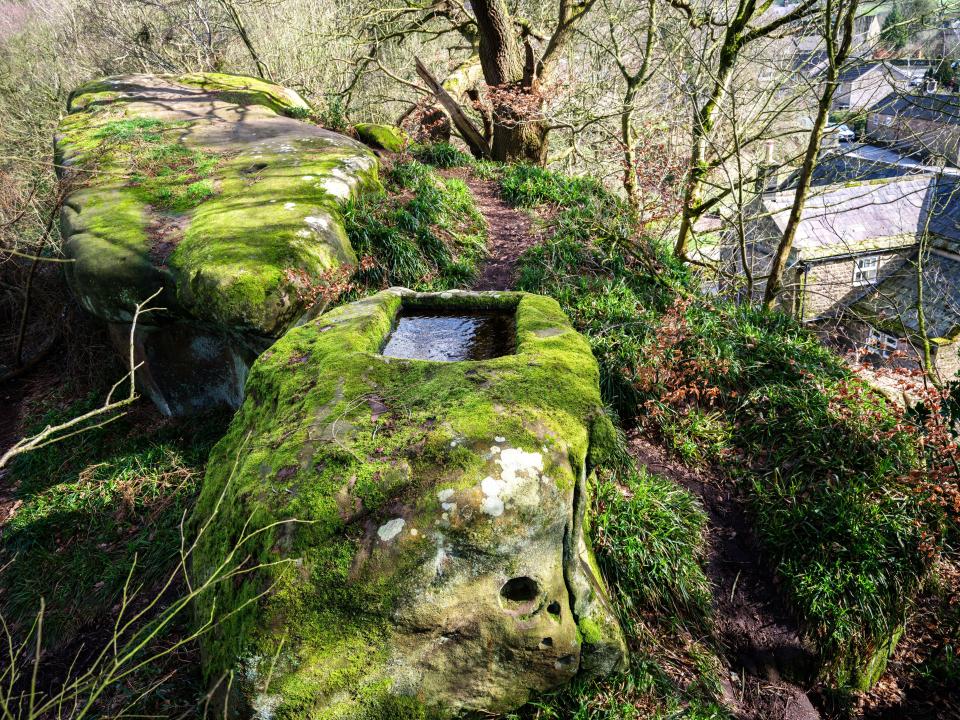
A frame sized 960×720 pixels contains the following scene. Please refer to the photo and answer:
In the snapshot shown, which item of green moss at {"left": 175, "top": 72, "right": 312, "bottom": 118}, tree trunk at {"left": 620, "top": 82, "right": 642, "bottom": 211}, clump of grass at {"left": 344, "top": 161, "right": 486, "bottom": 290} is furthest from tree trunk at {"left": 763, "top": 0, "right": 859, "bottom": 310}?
green moss at {"left": 175, "top": 72, "right": 312, "bottom": 118}

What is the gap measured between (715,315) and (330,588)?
5304 mm

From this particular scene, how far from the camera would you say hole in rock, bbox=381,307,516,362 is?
3979mm

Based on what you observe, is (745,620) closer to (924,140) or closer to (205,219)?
(205,219)

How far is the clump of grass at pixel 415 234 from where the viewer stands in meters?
6.40

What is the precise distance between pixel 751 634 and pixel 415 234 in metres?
5.37

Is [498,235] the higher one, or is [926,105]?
[926,105]

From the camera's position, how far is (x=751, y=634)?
3914 mm

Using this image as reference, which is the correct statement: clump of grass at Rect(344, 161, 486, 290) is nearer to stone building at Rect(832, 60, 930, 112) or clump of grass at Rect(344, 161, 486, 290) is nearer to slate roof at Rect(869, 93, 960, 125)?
stone building at Rect(832, 60, 930, 112)

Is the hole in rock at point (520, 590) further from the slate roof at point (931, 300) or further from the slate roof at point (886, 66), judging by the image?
the slate roof at point (931, 300)

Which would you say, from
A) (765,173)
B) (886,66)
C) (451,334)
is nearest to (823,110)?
(886,66)

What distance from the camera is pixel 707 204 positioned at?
8.09 meters

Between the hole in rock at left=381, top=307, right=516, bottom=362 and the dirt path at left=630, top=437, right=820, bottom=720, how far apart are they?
2.30 metres

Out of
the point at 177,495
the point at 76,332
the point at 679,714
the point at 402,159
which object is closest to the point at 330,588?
the point at 679,714

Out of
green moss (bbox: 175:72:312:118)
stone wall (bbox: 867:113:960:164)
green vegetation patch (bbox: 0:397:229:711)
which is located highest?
green moss (bbox: 175:72:312:118)
